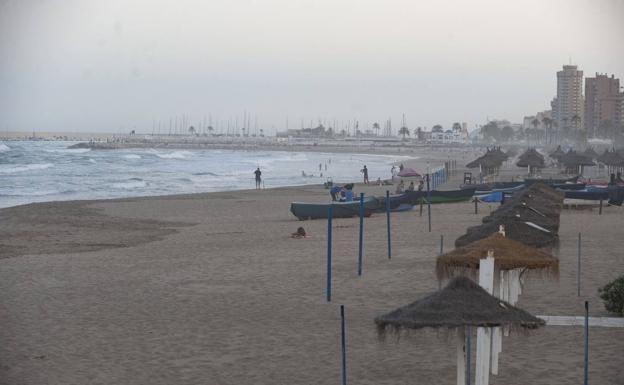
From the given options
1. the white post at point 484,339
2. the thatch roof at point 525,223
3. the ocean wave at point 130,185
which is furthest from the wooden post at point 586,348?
the ocean wave at point 130,185

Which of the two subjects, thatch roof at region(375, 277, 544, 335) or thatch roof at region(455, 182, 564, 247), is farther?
thatch roof at region(455, 182, 564, 247)

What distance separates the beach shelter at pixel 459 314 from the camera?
243 inches

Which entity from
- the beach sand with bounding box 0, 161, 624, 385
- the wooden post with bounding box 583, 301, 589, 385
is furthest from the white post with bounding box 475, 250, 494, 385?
the beach sand with bounding box 0, 161, 624, 385

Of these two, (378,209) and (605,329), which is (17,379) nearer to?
(605,329)

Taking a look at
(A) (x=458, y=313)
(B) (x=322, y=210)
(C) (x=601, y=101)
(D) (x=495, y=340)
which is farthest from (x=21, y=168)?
(C) (x=601, y=101)

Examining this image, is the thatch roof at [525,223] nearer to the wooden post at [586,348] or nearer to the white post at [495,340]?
the white post at [495,340]

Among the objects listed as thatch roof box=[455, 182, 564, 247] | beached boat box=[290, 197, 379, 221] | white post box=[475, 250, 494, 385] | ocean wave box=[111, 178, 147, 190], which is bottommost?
ocean wave box=[111, 178, 147, 190]

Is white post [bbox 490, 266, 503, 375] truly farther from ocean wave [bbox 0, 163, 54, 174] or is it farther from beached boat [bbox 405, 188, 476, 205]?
ocean wave [bbox 0, 163, 54, 174]

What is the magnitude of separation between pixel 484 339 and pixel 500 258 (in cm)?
104

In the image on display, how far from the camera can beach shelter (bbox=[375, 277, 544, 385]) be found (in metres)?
6.18

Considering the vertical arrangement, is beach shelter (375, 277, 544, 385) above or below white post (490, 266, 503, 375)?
above

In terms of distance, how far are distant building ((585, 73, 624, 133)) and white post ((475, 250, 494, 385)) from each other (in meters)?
173

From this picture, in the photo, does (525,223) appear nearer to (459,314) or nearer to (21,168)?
(459,314)

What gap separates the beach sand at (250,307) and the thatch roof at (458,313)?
1936 millimetres
